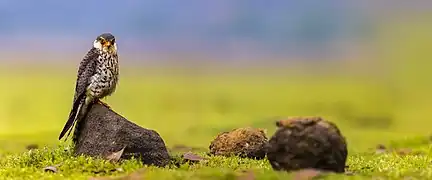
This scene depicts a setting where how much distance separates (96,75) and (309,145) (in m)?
5.95

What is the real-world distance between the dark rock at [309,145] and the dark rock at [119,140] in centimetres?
336

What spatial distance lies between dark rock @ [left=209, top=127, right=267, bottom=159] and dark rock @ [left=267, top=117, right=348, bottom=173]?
464 centimetres

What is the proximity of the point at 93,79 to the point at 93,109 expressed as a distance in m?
0.82

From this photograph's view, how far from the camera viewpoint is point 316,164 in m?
13.3

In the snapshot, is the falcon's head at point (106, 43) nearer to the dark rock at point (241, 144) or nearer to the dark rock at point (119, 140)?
the dark rock at point (119, 140)

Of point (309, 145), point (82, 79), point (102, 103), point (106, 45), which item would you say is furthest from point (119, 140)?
point (309, 145)

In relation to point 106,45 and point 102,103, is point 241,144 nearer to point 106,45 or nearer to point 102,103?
point 102,103

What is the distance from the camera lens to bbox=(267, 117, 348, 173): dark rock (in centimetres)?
1320

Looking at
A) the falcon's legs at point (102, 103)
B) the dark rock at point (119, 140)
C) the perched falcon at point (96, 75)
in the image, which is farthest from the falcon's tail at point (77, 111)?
the dark rock at point (119, 140)

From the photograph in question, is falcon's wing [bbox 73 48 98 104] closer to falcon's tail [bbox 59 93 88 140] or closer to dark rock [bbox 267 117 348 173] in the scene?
falcon's tail [bbox 59 93 88 140]

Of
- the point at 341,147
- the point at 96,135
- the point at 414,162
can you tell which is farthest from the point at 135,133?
the point at 414,162

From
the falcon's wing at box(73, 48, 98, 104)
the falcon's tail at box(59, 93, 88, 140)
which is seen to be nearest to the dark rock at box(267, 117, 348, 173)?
the falcon's wing at box(73, 48, 98, 104)

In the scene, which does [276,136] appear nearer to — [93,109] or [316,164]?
[316,164]

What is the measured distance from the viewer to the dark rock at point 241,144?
719 inches
